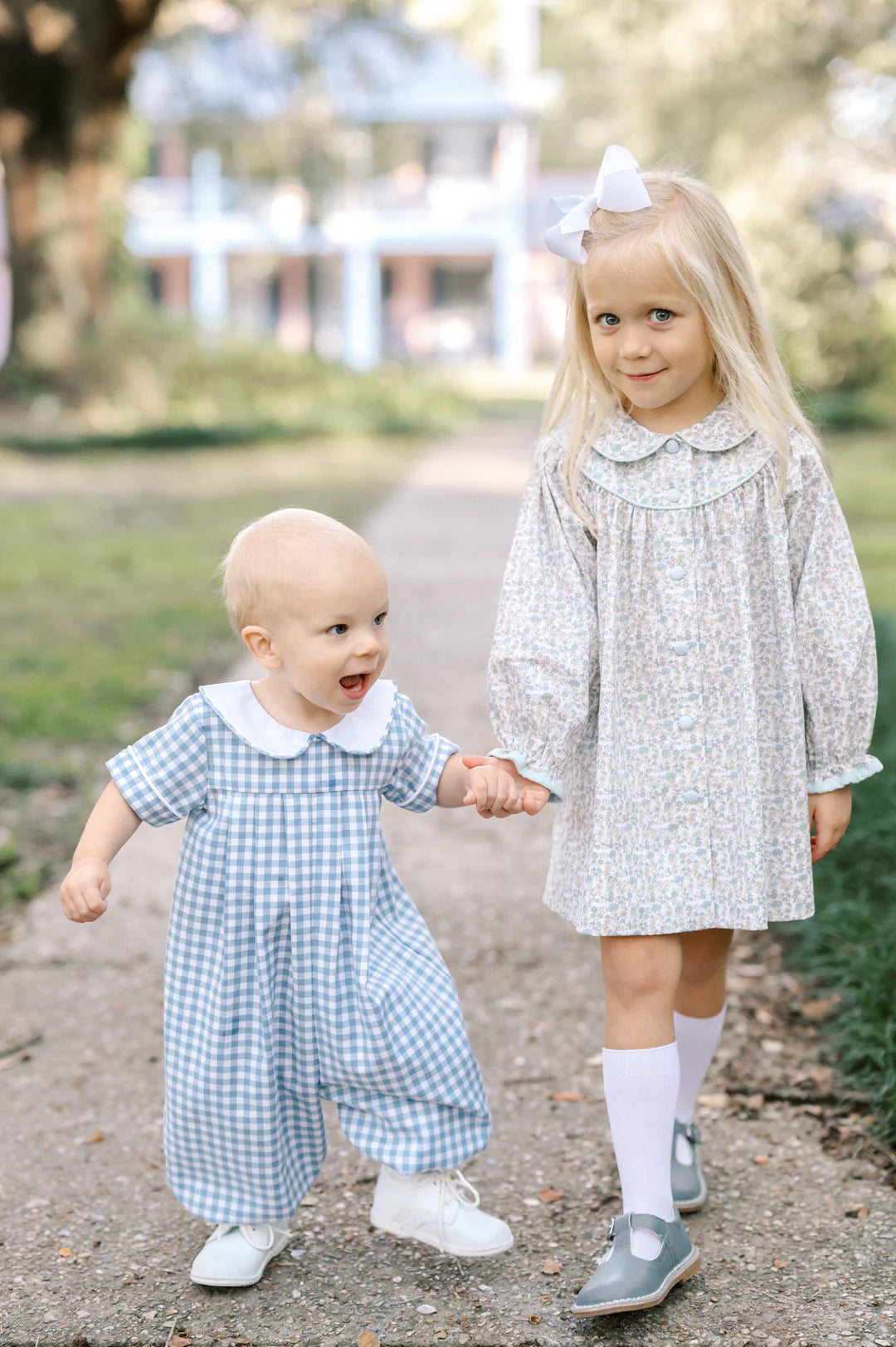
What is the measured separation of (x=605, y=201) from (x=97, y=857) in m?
1.18

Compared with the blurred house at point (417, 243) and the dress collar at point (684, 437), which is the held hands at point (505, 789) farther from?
the blurred house at point (417, 243)

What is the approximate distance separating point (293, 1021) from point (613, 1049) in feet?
1.54

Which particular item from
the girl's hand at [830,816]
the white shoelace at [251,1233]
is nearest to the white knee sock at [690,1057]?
the girl's hand at [830,816]

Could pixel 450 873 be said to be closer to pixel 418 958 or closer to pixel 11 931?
pixel 11 931

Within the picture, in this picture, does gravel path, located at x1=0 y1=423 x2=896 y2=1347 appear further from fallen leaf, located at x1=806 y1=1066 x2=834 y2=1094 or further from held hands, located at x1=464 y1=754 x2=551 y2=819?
held hands, located at x1=464 y1=754 x2=551 y2=819

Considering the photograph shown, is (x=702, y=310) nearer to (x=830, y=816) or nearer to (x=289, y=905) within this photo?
(x=830, y=816)

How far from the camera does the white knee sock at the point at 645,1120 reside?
84.4 inches

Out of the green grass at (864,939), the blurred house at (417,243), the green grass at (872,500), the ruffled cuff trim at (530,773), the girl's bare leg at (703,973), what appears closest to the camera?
the ruffled cuff trim at (530,773)

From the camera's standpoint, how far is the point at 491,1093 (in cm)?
280

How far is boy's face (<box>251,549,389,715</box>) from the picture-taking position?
6.64 ft

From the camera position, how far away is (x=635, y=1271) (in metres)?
2.06

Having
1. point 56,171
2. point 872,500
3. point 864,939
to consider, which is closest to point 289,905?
point 864,939

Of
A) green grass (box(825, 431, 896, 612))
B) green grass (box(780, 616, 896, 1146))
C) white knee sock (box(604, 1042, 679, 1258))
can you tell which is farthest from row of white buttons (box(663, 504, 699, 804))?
green grass (box(825, 431, 896, 612))

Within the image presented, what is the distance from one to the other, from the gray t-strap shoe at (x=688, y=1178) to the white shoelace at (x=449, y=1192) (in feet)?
1.18
